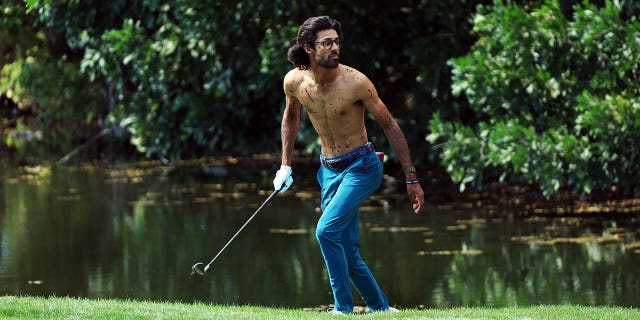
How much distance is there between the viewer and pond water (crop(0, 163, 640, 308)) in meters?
12.7

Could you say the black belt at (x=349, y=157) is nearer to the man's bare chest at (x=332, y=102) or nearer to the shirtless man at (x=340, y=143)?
the shirtless man at (x=340, y=143)

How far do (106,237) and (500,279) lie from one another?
19.3ft

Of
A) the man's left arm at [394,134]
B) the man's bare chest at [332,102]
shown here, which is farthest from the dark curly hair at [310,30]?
the man's left arm at [394,134]

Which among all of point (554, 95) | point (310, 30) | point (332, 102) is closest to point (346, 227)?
point (332, 102)

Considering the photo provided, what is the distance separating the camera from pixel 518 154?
16422 millimetres

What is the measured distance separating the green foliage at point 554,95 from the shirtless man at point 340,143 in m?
7.27

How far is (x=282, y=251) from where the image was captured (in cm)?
1559

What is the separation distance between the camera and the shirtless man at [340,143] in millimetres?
8570

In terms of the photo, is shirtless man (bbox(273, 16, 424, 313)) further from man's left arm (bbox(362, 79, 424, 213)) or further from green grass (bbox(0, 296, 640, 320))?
green grass (bbox(0, 296, 640, 320))

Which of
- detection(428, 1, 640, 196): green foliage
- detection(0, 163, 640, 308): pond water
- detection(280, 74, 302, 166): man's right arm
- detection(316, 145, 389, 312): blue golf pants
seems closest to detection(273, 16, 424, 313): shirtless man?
detection(316, 145, 389, 312): blue golf pants

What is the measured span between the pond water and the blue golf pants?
310cm

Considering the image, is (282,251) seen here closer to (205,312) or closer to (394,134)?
(205,312)

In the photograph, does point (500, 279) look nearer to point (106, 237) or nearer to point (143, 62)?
point (106, 237)

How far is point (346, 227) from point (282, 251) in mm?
6899
